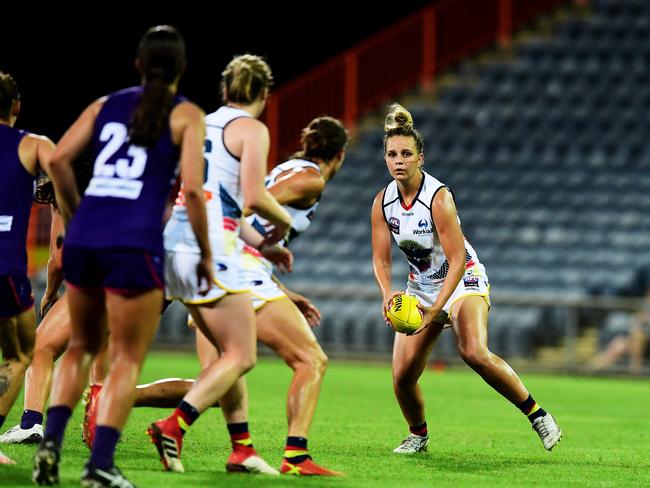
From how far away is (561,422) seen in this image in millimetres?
10648

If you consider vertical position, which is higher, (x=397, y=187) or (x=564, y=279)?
(x=397, y=187)

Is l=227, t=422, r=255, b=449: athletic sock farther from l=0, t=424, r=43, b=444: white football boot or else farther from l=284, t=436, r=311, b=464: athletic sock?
l=0, t=424, r=43, b=444: white football boot

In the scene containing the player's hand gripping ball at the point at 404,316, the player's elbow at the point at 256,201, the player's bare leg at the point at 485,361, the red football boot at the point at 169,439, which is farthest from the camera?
the player's bare leg at the point at 485,361

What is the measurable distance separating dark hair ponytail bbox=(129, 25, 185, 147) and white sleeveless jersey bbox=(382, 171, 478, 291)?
2750 mm

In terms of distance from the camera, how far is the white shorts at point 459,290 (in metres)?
7.97

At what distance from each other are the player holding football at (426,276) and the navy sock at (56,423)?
275cm

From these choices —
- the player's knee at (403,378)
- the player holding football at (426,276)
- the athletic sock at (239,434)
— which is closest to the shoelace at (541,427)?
the player holding football at (426,276)

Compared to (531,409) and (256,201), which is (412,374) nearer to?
(531,409)

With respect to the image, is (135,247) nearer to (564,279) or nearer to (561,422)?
(561,422)

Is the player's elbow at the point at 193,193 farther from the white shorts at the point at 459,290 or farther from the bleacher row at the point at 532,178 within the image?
the bleacher row at the point at 532,178

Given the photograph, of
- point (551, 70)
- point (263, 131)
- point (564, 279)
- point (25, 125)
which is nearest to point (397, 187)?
point (263, 131)

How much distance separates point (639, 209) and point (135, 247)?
15.1 m

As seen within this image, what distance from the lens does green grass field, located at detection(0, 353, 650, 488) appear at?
21.2ft

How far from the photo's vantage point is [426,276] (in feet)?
26.5
